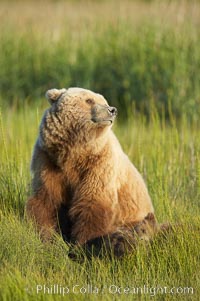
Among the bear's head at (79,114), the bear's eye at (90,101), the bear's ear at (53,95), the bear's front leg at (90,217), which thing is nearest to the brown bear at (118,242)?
the bear's front leg at (90,217)

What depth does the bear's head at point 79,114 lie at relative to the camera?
4824 mm

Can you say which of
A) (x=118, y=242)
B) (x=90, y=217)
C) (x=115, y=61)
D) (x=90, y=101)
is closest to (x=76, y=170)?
(x=90, y=217)

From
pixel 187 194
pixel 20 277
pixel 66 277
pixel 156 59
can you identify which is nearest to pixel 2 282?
pixel 20 277

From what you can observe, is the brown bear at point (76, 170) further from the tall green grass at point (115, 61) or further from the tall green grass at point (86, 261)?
the tall green grass at point (115, 61)

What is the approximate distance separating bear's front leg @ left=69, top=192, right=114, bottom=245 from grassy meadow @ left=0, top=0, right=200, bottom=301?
199 mm

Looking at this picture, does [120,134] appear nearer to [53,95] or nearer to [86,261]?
[53,95]

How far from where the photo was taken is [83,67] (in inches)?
422

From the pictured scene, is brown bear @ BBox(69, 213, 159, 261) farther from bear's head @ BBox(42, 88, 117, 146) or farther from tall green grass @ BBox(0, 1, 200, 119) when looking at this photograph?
tall green grass @ BBox(0, 1, 200, 119)

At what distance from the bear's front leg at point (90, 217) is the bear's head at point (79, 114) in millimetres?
423

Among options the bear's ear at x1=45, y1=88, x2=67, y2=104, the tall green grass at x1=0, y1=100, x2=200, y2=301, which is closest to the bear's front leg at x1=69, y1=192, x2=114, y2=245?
the tall green grass at x1=0, y1=100, x2=200, y2=301

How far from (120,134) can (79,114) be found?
11.7ft

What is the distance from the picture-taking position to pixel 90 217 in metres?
4.76

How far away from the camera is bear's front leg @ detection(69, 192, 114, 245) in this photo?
15.6 feet

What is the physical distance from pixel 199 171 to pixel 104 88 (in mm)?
5694
